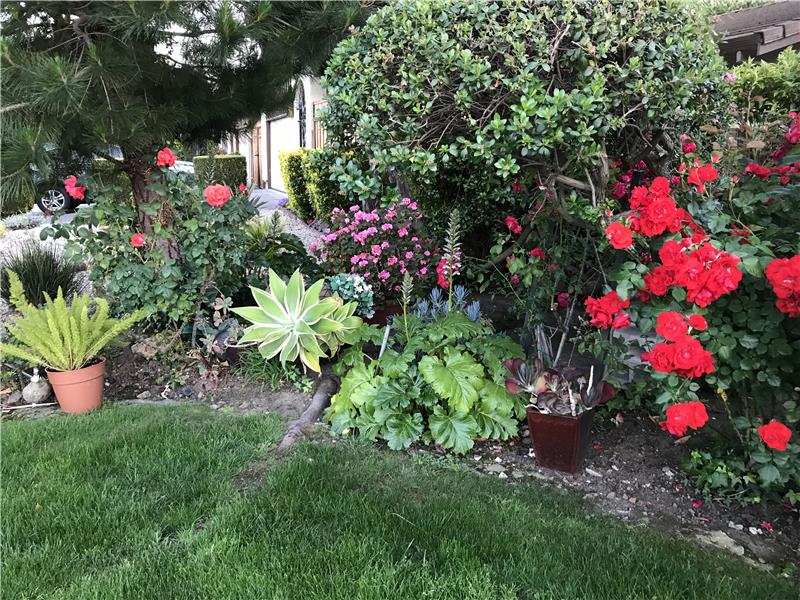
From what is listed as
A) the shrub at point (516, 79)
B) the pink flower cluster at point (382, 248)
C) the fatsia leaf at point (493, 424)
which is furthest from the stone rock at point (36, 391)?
the fatsia leaf at point (493, 424)

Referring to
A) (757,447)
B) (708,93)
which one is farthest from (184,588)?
(708,93)

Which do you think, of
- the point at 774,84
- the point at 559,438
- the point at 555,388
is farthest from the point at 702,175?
the point at 774,84

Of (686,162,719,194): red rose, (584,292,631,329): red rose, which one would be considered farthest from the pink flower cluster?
(686,162,719,194): red rose

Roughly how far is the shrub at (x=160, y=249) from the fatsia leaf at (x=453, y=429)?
1.88 m

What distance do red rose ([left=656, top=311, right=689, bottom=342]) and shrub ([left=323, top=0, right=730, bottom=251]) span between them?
2.31 ft

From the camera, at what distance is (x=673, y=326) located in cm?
212

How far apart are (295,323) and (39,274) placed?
2921 millimetres

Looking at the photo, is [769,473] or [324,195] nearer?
[769,473]

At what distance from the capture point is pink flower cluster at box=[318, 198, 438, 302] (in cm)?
420

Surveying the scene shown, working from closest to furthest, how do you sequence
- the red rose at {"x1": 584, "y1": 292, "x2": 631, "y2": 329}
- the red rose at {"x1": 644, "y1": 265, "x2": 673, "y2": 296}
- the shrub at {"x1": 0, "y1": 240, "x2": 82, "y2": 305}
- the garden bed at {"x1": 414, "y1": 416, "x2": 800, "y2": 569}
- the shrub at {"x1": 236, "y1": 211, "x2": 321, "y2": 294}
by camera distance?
the red rose at {"x1": 644, "y1": 265, "x2": 673, "y2": 296} < the garden bed at {"x1": 414, "y1": 416, "x2": 800, "y2": 569} < the red rose at {"x1": 584, "y1": 292, "x2": 631, "y2": 329} < the shrub at {"x1": 236, "y1": 211, "x2": 321, "y2": 294} < the shrub at {"x1": 0, "y1": 240, "x2": 82, "y2": 305}

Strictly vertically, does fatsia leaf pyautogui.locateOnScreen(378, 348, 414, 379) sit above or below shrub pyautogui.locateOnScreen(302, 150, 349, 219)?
below

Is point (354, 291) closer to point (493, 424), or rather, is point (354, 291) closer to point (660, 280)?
point (493, 424)

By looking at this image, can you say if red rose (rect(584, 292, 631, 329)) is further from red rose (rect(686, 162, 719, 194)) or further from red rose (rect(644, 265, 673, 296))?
red rose (rect(686, 162, 719, 194))

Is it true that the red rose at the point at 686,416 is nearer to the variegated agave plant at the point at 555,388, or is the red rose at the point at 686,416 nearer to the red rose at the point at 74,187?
the variegated agave plant at the point at 555,388
